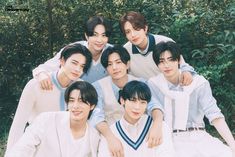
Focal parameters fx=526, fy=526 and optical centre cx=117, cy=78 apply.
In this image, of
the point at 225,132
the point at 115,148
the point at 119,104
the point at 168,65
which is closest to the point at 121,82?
the point at 119,104

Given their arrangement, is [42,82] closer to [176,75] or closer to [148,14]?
[176,75]

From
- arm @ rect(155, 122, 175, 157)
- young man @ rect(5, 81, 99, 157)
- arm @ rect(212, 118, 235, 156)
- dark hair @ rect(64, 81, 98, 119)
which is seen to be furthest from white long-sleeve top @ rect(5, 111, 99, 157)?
arm @ rect(212, 118, 235, 156)

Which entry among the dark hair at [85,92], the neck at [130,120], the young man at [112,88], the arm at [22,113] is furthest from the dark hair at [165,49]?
the arm at [22,113]

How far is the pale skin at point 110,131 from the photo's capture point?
173 inches

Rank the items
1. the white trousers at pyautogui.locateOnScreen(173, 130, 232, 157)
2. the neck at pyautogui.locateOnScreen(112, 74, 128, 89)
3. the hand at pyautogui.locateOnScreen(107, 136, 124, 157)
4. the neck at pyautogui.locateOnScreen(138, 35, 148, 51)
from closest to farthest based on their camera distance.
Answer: the hand at pyautogui.locateOnScreen(107, 136, 124, 157)
the white trousers at pyautogui.locateOnScreen(173, 130, 232, 157)
the neck at pyautogui.locateOnScreen(112, 74, 128, 89)
the neck at pyautogui.locateOnScreen(138, 35, 148, 51)

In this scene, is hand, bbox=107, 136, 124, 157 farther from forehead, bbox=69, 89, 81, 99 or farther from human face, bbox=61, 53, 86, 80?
human face, bbox=61, 53, 86, 80

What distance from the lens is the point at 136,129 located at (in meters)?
4.53

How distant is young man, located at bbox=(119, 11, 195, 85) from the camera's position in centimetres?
521

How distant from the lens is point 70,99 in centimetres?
436

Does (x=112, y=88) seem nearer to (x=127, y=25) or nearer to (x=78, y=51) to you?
(x=78, y=51)

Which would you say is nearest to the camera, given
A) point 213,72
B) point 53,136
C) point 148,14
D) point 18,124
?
point 53,136

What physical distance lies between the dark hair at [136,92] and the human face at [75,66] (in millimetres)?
487

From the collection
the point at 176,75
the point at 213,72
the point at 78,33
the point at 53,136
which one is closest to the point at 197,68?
the point at 213,72

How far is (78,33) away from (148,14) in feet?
3.51
